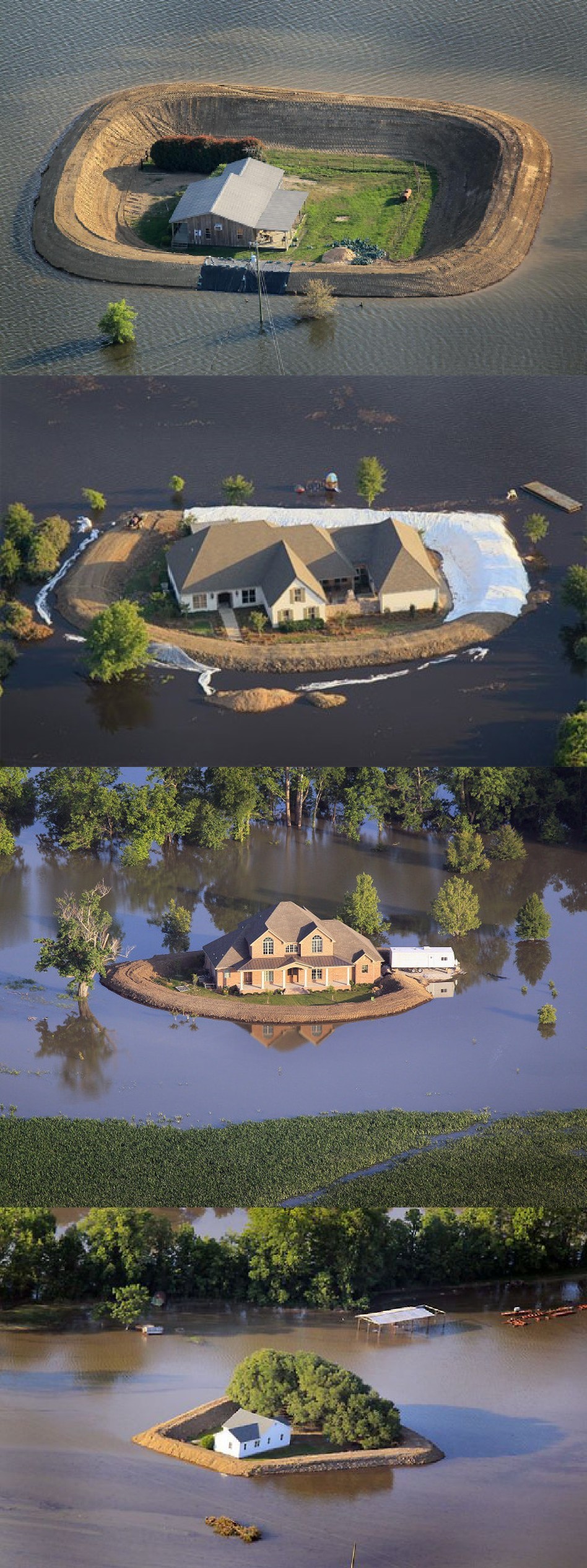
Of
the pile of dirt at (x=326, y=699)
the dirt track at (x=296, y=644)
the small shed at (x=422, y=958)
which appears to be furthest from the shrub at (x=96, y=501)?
the small shed at (x=422, y=958)

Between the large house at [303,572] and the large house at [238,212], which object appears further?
the large house at [238,212]

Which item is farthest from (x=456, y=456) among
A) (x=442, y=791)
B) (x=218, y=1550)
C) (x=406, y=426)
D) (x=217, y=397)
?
(x=218, y=1550)

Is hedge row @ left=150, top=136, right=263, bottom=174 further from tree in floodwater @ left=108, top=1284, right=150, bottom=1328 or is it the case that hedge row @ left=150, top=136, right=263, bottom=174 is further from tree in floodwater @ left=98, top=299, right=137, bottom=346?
tree in floodwater @ left=108, top=1284, right=150, bottom=1328

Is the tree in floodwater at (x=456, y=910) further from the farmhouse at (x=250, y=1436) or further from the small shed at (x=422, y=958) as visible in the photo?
the farmhouse at (x=250, y=1436)

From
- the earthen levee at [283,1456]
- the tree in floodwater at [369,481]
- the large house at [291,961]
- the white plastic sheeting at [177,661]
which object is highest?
the tree in floodwater at [369,481]

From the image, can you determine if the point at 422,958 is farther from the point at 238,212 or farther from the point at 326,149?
the point at 326,149
